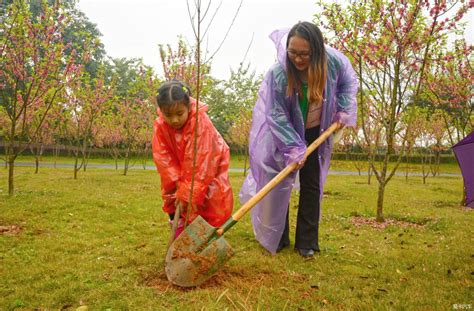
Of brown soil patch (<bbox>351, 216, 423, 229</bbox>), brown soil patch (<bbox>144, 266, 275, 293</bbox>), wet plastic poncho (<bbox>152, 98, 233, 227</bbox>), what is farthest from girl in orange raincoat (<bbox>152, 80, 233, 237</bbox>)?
brown soil patch (<bbox>351, 216, 423, 229</bbox>)

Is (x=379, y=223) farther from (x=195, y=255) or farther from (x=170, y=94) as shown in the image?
(x=170, y=94)

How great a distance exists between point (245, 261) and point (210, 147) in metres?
1.05

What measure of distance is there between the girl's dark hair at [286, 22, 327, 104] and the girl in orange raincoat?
2.76 ft

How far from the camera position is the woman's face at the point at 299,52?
3.25m

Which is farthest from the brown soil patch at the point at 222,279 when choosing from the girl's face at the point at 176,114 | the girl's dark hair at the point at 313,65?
the girl's dark hair at the point at 313,65

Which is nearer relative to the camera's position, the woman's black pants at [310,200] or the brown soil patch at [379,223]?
the woman's black pants at [310,200]

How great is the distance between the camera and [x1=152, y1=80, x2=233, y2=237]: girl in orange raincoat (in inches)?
119

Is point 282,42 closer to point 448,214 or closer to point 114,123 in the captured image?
point 448,214

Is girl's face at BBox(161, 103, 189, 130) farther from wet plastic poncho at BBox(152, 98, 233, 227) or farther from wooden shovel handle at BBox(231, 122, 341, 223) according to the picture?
wooden shovel handle at BBox(231, 122, 341, 223)

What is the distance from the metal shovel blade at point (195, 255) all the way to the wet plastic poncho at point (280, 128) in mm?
1001

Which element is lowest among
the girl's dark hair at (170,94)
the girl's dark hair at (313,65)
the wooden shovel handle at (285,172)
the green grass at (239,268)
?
the green grass at (239,268)

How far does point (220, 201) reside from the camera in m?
3.33

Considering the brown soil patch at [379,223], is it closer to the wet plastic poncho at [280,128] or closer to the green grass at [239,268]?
the green grass at [239,268]

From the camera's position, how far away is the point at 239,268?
321 cm
